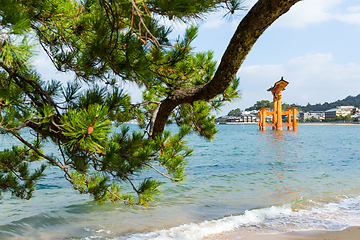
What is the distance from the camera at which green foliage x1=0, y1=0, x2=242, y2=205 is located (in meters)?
1.37

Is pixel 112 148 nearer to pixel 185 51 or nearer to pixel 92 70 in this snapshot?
pixel 92 70

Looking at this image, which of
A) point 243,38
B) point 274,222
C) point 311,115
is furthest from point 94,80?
point 311,115

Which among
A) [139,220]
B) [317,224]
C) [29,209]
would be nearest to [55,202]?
[29,209]

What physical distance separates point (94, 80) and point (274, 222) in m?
3.43

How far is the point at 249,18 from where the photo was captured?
1.43m

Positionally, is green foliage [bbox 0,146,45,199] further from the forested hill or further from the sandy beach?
the forested hill

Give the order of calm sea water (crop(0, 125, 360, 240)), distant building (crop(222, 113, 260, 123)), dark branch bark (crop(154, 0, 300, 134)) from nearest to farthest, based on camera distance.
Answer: dark branch bark (crop(154, 0, 300, 134))
calm sea water (crop(0, 125, 360, 240))
distant building (crop(222, 113, 260, 123))

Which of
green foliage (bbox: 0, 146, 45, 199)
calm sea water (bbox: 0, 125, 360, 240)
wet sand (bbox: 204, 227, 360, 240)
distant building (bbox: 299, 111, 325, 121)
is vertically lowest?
calm sea water (bbox: 0, 125, 360, 240)

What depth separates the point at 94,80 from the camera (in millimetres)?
1989

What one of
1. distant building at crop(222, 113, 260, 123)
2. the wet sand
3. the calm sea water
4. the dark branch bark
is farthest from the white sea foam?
distant building at crop(222, 113, 260, 123)

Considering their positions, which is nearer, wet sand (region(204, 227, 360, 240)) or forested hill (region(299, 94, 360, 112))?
wet sand (region(204, 227, 360, 240))

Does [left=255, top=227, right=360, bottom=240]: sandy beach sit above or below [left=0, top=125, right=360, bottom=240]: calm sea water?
above

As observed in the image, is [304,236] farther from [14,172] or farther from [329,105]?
[329,105]

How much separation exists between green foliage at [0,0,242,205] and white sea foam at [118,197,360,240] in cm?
156
